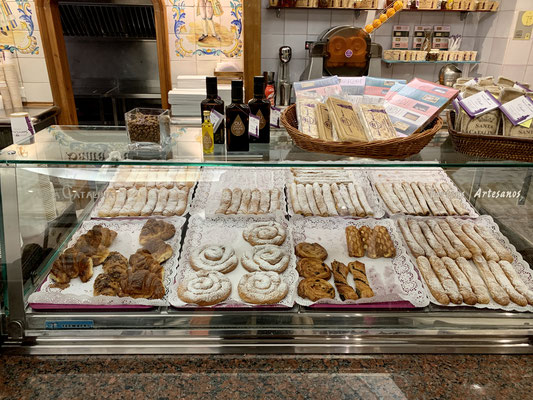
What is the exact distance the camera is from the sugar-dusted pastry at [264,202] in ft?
7.38

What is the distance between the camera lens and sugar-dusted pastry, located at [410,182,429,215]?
2.28 meters

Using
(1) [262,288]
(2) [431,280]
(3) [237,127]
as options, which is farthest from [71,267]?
(2) [431,280]

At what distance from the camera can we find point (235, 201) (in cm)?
231

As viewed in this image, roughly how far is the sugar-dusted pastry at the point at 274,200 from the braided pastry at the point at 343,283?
1.64 feet

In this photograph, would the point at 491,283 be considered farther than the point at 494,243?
No

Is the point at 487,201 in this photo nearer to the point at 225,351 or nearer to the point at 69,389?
the point at 225,351

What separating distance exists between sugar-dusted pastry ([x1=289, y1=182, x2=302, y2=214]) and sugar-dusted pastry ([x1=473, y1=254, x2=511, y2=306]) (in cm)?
91

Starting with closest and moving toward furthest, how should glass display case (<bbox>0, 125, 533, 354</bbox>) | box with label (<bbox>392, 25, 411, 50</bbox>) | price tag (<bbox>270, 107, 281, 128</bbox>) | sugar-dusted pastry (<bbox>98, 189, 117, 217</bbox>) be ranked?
glass display case (<bbox>0, 125, 533, 354</bbox>) < price tag (<bbox>270, 107, 281, 128</bbox>) < sugar-dusted pastry (<bbox>98, 189, 117, 217</bbox>) < box with label (<bbox>392, 25, 411, 50</bbox>)

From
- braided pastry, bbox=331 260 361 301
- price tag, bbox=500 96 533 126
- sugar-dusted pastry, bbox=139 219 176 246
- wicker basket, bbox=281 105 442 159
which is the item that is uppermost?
price tag, bbox=500 96 533 126

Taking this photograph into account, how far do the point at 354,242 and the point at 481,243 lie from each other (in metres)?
0.63

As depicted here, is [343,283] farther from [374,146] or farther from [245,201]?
[245,201]

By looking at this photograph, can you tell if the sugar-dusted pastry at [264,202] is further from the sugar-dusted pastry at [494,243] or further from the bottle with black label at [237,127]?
the sugar-dusted pastry at [494,243]

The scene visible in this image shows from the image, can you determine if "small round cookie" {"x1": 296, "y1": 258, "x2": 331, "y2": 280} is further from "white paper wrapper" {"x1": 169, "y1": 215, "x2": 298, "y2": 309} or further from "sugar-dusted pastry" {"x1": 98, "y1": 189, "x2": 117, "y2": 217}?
"sugar-dusted pastry" {"x1": 98, "y1": 189, "x2": 117, "y2": 217}

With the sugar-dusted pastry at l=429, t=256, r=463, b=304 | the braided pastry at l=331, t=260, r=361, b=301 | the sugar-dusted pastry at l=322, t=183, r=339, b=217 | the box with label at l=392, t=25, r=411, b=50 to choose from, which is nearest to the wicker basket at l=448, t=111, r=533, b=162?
the sugar-dusted pastry at l=429, t=256, r=463, b=304
